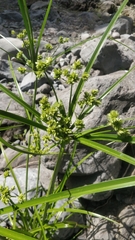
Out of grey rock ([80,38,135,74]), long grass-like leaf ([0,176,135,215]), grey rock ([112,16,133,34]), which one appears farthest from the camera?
grey rock ([112,16,133,34])

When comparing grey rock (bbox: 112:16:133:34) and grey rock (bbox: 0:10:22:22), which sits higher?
grey rock (bbox: 0:10:22:22)

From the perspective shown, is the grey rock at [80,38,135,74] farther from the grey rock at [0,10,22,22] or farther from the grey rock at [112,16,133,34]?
the grey rock at [0,10,22,22]

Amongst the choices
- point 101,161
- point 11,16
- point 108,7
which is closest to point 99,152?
point 101,161

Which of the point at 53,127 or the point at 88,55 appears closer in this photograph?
the point at 53,127

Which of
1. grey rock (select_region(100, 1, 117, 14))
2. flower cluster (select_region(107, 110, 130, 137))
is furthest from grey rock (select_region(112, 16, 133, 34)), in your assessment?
flower cluster (select_region(107, 110, 130, 137))

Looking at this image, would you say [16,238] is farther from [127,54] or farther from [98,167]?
[127,54]

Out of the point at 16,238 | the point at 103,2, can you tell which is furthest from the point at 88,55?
the point at 103,2

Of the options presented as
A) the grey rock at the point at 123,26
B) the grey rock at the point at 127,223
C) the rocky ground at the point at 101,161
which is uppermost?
the grey rock at the point at 123,26

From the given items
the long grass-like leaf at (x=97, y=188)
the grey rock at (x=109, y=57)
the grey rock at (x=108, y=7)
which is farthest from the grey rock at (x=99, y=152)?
the grey rock at (x=108, y=7)

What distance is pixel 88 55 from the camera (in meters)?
2.95

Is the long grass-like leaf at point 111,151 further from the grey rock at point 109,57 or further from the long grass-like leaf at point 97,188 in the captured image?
the grey rock at point 109,57

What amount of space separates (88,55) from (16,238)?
227 centimetres

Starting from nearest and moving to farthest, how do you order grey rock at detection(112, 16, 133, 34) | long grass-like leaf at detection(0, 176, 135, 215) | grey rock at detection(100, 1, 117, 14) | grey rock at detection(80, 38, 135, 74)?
1. long grass-like leaf at detection(0, 176, 135, 215)
2. grey rock at detection(80, 38, 135, 74)
3. grey rock at detection(112, 16, 133, 34)
4. grey rock at detection(100, 1, 117, 14)

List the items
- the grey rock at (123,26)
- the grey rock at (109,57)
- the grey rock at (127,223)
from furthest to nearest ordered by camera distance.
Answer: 1. the grey rock at (123,26)
2. the grey rock at (109,57)
3. the grey rock at (127,223)
